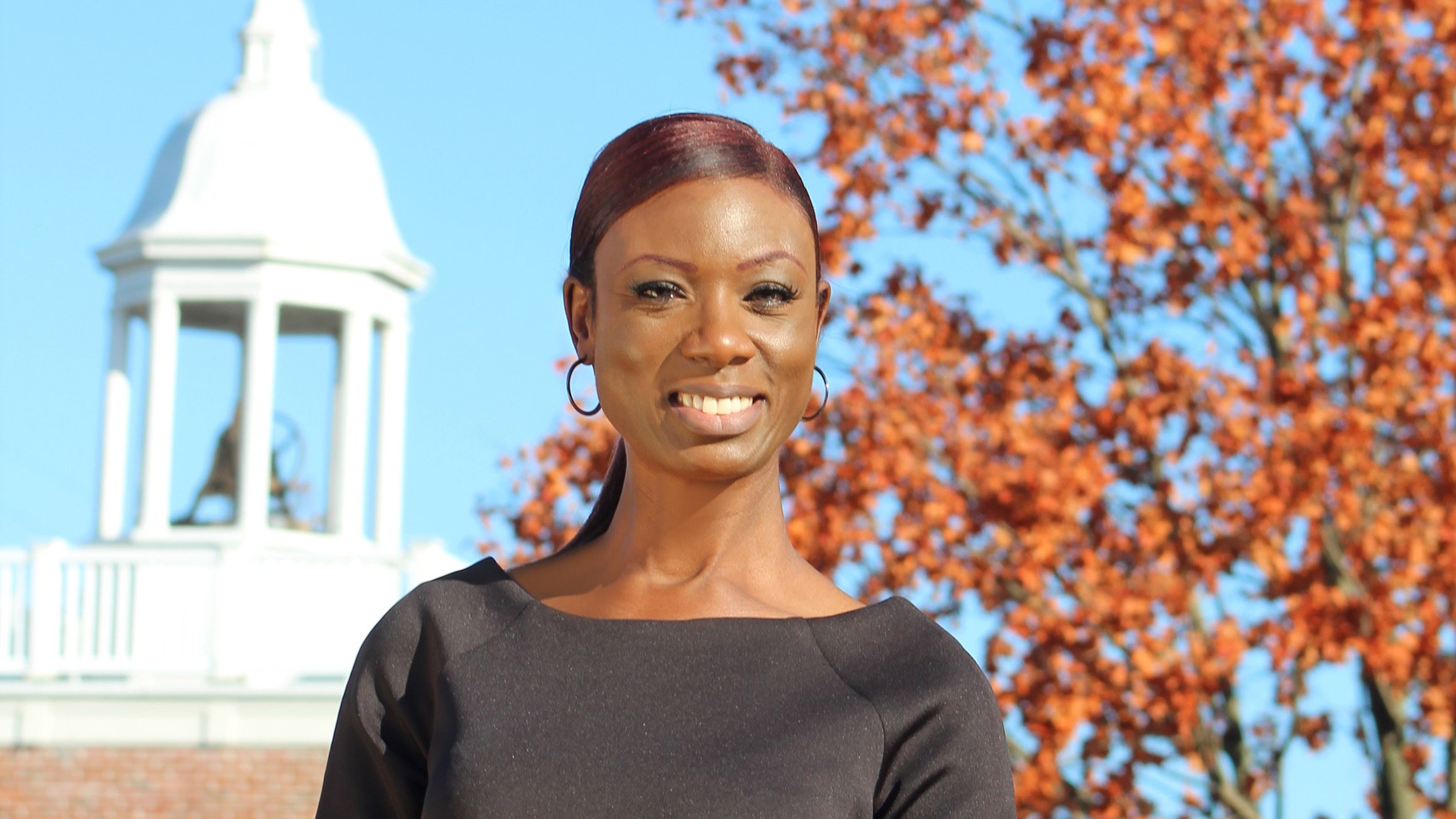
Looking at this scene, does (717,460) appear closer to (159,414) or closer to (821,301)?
(821,301)

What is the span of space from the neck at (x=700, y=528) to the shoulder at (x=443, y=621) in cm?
15

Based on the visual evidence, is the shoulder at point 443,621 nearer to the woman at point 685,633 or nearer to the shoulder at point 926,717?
the woman at point 685,633

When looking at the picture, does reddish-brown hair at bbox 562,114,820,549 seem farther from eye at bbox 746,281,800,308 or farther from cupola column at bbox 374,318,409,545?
cupola column at bbox 374,318,409,545

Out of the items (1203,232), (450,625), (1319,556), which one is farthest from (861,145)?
(450,625)

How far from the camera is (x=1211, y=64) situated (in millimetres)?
9203

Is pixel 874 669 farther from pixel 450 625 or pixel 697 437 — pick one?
pixel 450 625

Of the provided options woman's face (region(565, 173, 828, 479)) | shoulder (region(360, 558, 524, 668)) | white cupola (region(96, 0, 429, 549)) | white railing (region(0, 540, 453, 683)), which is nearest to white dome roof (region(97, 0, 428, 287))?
white cupola (region(96, 0, 429, 549))

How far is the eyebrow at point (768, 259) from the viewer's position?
2184mm

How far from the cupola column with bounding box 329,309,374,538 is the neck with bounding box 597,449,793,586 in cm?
1494

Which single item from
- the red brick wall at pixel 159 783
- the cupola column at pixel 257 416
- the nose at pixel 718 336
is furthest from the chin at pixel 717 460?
the cupola column at pixel 257 416

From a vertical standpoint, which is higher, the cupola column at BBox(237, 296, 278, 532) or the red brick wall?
the cupola column at BBox(237, 296, 278, 532)

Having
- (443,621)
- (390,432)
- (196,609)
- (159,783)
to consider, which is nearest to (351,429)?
(390,432)

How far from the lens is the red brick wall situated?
14883 mm

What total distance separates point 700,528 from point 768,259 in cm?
35
